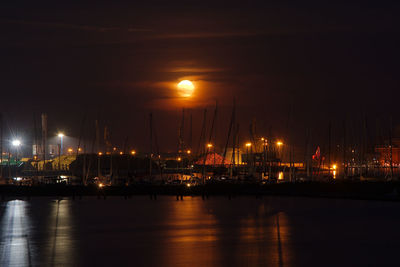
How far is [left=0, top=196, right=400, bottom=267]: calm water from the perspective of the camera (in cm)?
2744

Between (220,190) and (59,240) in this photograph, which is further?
(220,190)

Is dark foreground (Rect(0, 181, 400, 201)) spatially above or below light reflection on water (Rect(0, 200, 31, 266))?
above

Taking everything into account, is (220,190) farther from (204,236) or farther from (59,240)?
(59,240)

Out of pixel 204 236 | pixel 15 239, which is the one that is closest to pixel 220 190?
pixel 204 236

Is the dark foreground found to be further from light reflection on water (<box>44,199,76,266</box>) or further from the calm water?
light reflection on water (<box>44,199,76,266</box>)

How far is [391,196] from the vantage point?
67.2 meters

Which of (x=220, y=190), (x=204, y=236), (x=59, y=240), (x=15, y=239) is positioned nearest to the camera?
(x=59, y=240)

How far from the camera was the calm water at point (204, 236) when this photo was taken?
27438 millimetres

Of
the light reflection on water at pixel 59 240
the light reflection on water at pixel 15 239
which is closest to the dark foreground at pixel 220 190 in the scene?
the light reflection on water at pixel 59 240

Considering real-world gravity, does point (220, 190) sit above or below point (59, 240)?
above

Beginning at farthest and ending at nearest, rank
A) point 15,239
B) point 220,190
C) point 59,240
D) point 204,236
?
point 220,190 < point 204,236 < point 15,239 < point 59,240

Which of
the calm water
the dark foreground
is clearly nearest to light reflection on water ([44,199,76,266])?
the calm water

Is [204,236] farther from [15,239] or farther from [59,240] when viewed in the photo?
[15,239]

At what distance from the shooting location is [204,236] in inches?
1416
